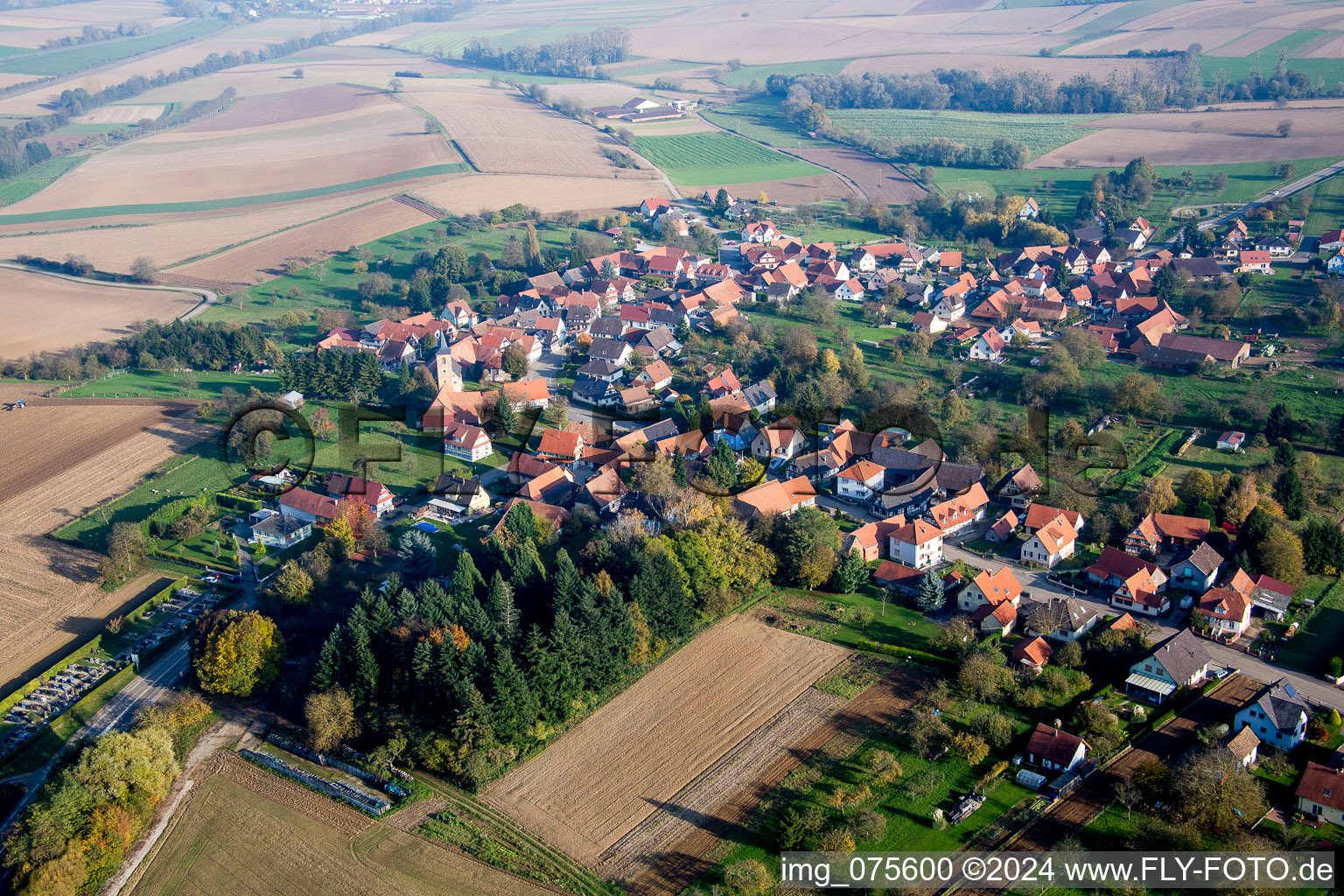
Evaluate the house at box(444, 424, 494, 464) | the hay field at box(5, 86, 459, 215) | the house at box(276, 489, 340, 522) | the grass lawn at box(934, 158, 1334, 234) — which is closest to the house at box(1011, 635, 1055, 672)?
the house at box(444, 424, 494, 464)

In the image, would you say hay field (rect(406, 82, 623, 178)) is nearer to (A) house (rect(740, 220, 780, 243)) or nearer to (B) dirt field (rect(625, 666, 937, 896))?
(A) house (rect(740, 220, 780, 243))

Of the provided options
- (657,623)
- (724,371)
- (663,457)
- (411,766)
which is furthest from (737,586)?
(724,371)

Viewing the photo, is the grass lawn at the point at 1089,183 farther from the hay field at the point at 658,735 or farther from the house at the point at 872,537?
the hay field at the point at 658,735

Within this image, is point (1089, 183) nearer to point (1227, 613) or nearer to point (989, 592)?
point (1227, 613)

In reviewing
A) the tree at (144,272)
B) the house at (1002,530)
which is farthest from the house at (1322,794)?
A: the tree at (144,272)

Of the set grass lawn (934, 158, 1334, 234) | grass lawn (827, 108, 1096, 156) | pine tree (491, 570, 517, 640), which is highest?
grass lawn (827, 108, 1096, 156)

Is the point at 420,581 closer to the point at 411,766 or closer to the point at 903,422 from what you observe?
the point at 411,766
